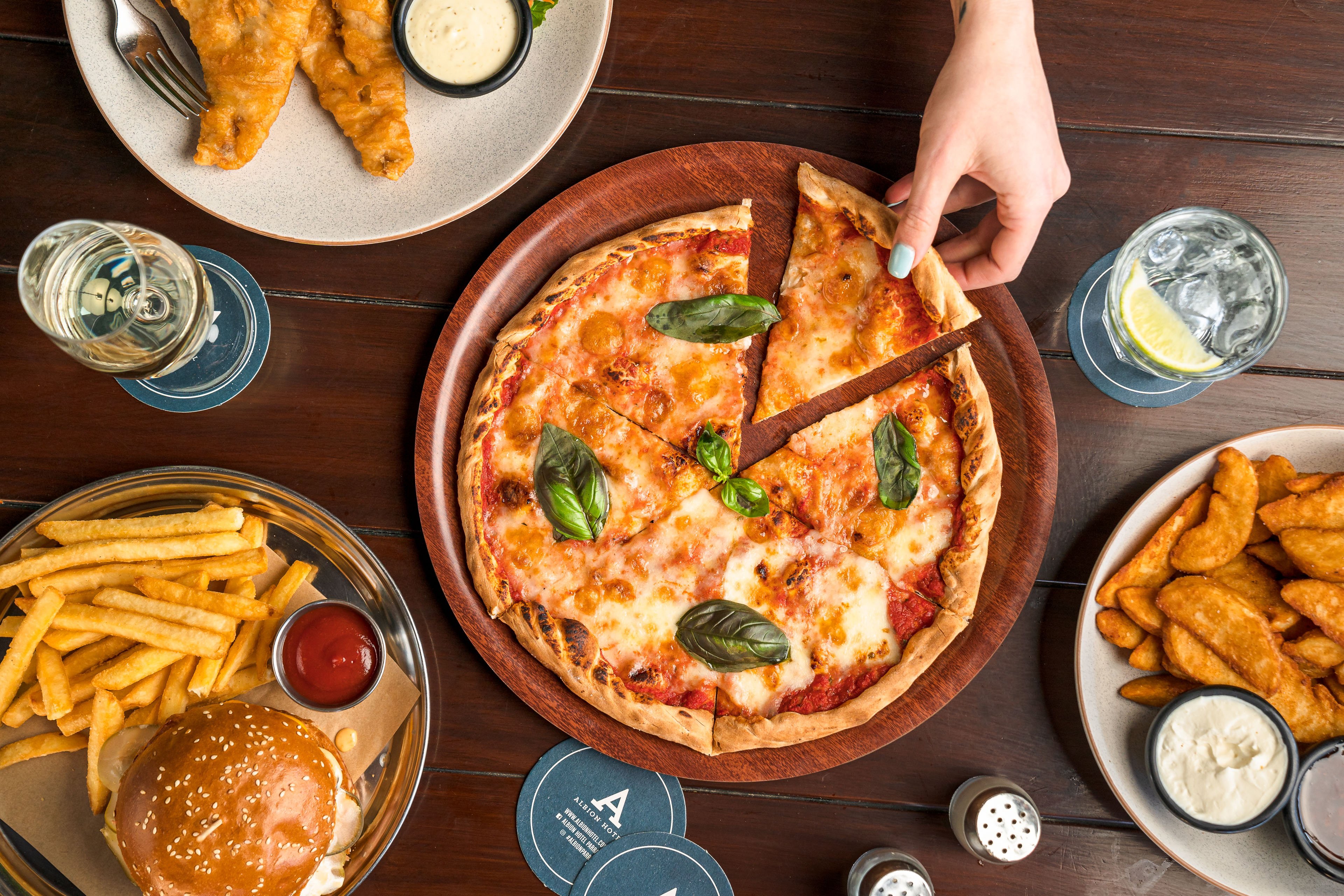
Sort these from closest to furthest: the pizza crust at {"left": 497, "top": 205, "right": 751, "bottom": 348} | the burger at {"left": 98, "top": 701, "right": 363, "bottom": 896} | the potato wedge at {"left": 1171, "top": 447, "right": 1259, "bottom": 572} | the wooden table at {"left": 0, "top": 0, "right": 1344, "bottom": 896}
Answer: the burger at {"left": 98, "top": 701, "right": 363, "bottom": 896} → the potato wedge at {"left": 1171, "top": 447, "right": 1259, "bottom": 572} → the pizza crust at {"left": 497, "top": 205, "right": 751, "bottom": 348} → the wooden table at {"left": 0, "top": 0, "right": 1344, "bottom": 896}

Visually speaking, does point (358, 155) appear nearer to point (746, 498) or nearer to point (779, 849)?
point (746, 498)

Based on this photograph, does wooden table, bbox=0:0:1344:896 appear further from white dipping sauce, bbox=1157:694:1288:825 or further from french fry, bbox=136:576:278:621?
french fry, bbox=136:576:278:621

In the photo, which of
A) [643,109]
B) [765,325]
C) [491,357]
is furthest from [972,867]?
[643,109]

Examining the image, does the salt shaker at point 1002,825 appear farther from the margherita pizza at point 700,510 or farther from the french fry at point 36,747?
the french fry at point 36,747

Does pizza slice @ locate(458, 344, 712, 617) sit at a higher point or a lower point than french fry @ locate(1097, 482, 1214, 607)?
lower

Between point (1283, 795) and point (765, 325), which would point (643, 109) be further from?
point (1283, 795)

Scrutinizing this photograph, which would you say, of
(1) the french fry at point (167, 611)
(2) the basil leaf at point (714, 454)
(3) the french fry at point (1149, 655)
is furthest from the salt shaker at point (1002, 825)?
(1) the french fry at point (167, 611)

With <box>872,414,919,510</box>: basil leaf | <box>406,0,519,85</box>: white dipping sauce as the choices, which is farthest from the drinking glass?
<box>872,414,919,510</box>: basil leaf
